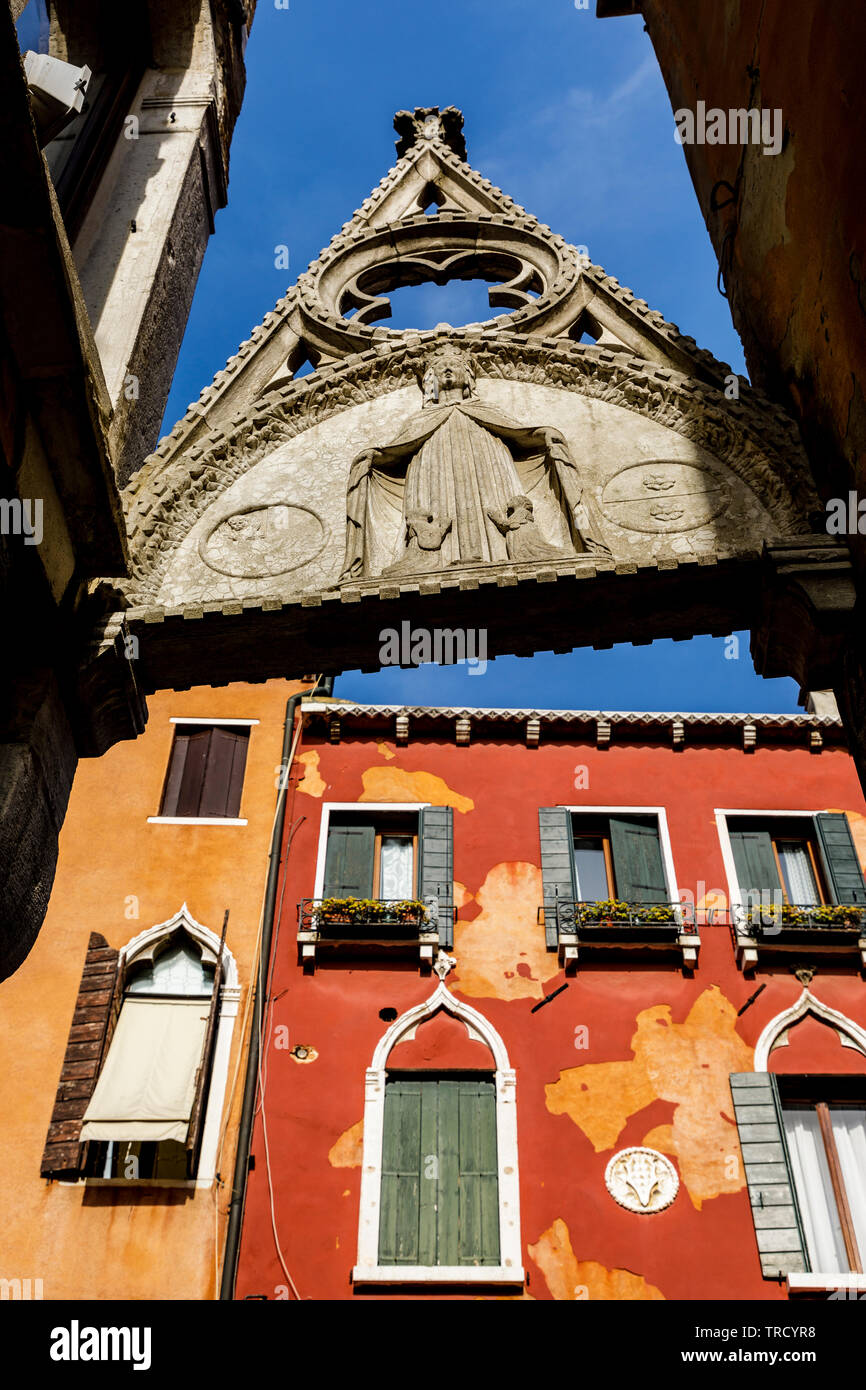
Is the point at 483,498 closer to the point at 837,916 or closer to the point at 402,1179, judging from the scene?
the point at 402,1179

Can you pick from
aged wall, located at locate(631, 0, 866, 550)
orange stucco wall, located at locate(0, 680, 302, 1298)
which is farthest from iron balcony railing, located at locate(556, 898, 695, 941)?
aged wall, located at locate(631, 0, 866, 550)

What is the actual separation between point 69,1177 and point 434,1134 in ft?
10.8

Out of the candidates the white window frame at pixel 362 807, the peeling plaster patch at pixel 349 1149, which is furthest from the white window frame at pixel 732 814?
the peeling plaster patch at pixel 349 1149

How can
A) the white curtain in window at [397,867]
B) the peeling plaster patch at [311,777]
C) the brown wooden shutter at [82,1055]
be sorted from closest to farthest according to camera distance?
the brown wooden shutter at [82,1055] → the white curtain in window at [397,867] → the peeling plaster patch at [311,777]

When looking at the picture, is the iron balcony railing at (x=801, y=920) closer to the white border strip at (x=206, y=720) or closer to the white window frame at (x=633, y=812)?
the white window frame at (x=633, y=812)

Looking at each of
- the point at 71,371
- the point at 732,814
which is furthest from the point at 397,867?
the point at 71,371

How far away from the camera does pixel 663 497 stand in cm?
550

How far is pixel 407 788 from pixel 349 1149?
4166 mm

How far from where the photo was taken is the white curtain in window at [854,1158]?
10.4 metres
